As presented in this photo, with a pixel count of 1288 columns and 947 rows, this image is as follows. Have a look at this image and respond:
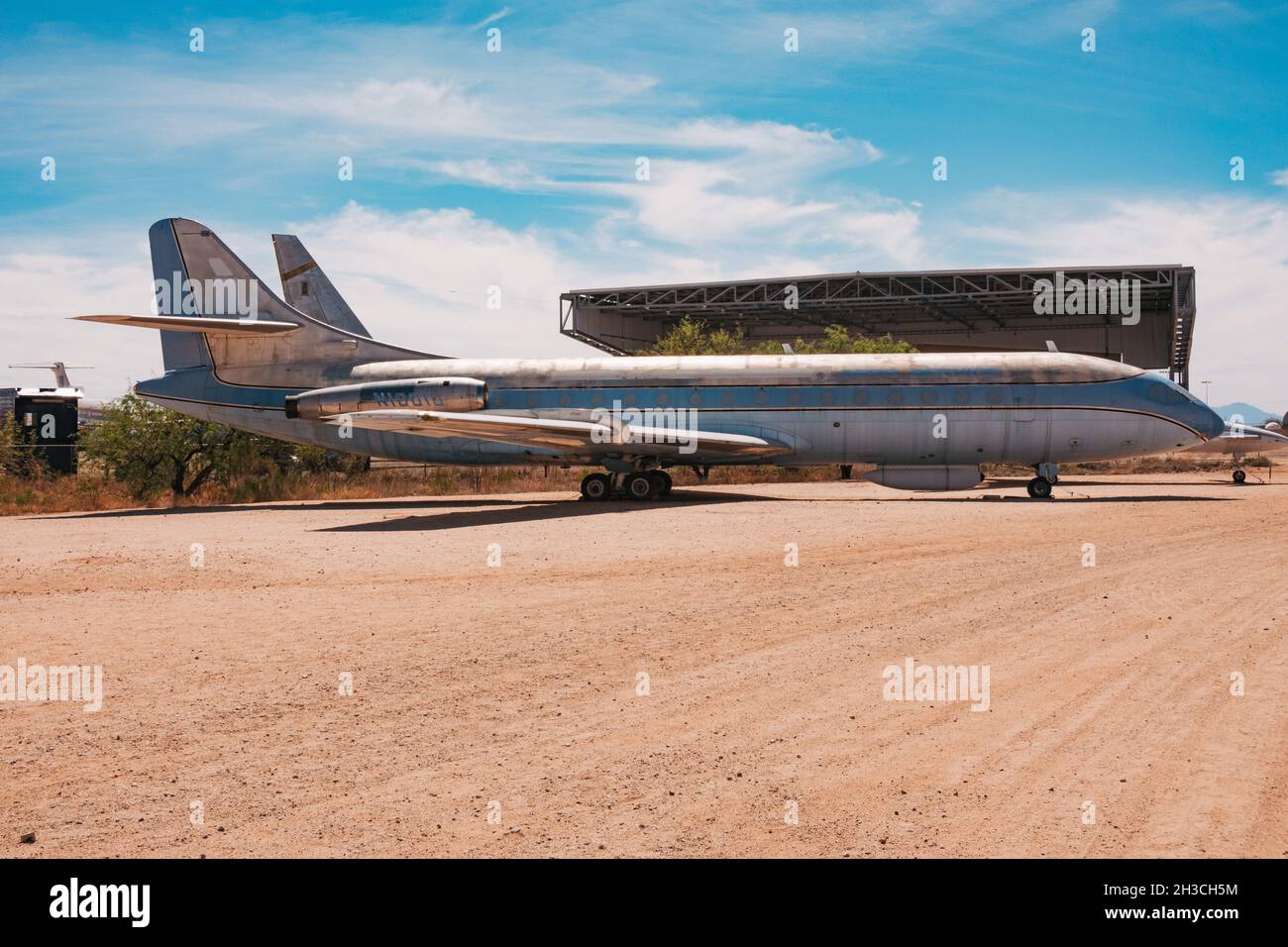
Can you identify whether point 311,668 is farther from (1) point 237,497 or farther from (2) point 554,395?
(1) point 237,497

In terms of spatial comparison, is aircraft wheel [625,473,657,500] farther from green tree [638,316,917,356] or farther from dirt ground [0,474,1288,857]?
green tree [638,316,917,356]

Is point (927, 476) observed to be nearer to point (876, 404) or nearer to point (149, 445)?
point (876, 404)

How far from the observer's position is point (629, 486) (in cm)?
2847

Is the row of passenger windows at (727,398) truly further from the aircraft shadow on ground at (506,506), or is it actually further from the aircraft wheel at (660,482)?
the aircraft shadow on ground at (506,506)

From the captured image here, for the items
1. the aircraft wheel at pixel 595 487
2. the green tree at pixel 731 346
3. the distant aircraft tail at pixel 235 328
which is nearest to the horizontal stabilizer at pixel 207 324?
the distant aircraft tail at pixel 235 328

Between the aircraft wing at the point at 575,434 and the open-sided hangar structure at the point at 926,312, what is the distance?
37.6m

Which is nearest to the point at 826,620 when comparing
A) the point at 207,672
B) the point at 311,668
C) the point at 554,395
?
the point at 311,668

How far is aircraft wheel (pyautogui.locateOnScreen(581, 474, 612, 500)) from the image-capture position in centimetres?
2906

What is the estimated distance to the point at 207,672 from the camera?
915cm

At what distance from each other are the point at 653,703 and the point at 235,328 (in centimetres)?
2612

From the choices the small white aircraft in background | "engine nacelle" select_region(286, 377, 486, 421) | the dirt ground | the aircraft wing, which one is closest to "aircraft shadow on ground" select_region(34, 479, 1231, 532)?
the aircraft wing

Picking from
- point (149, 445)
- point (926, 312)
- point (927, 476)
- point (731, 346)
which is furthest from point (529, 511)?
point (926, 312)

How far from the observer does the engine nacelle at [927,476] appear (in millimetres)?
27766
